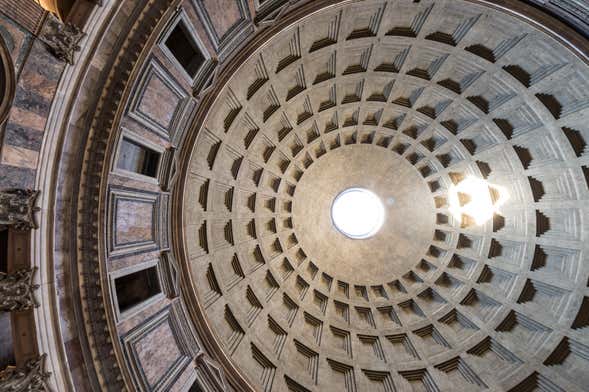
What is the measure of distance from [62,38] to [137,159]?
156 inches

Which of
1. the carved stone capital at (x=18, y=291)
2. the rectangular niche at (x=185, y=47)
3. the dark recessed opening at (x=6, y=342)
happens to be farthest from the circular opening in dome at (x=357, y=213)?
the dark recessed opening at (x=6, y=342)

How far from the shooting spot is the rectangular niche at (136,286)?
1047 cm

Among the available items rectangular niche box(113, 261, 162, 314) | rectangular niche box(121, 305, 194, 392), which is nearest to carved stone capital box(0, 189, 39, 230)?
rectangular niche box(113, 261, 162, 314)

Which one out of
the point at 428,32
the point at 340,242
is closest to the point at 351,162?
the point at 340,242

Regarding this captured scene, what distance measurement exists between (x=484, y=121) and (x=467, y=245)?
717 cm

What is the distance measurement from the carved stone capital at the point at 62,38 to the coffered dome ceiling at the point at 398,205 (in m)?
4.73

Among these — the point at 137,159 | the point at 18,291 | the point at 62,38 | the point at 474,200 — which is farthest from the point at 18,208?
the point at 474,200

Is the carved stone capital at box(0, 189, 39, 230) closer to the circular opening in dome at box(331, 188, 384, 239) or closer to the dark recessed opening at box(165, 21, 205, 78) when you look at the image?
the dark recessed opening at box(165, 21, 205, 78)

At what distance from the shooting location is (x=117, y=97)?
9.29 meters

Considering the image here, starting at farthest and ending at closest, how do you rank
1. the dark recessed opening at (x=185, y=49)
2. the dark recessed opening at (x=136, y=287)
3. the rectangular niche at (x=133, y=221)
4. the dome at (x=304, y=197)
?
the dark recessed opening at (x=136, y=287), the dark recessed opening at (x=185, y=49), the rectangular niche at (x=133, y=221), the dome at (x=304, y=197)

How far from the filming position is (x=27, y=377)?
746cm

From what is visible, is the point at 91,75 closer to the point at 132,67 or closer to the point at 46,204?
the point at 132,67

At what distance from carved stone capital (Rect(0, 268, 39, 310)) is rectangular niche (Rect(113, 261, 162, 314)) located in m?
2.35

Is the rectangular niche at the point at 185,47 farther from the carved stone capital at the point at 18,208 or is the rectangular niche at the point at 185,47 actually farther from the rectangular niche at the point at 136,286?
the rectangular niche at the point at 136,286
